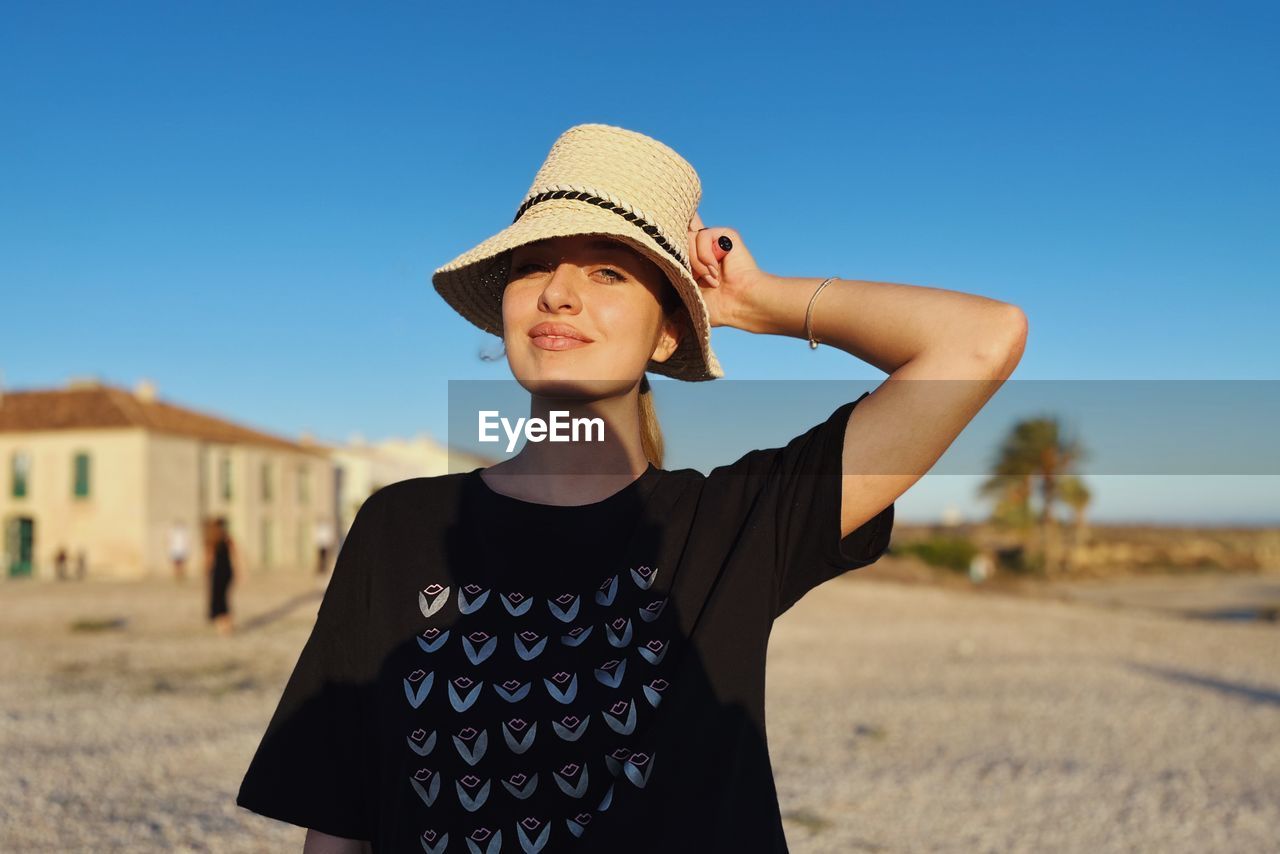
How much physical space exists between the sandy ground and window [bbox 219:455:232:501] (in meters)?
19.0

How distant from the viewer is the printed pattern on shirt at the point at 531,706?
1555 mm

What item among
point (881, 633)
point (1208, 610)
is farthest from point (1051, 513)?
point (881, 633)

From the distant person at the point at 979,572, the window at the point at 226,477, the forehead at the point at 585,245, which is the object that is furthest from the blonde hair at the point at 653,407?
the window at the point at 226,477

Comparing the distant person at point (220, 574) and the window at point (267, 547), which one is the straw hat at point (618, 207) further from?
the window at point (267, 547)

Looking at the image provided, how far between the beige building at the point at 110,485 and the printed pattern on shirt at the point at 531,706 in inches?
1178

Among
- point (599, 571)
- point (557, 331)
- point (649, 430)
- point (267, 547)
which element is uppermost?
point (557, 331)

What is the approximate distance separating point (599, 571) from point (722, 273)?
63cm

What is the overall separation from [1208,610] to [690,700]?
125 feet

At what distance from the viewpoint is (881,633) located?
63.8ft

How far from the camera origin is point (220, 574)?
592 inches

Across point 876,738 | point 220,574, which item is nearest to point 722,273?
point 876,738

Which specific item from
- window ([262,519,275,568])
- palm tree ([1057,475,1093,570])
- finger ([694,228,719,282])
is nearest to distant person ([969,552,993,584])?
palm tree ([1057,475,1093,570])

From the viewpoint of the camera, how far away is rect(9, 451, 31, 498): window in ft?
111

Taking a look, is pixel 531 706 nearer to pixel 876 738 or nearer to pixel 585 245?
pixel 585 245
